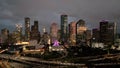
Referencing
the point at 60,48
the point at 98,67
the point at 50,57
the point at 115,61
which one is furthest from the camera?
the point at 60,48

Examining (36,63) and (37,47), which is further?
(37,47)

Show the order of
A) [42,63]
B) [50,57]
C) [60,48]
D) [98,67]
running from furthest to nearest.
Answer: [60,48] → [50,57] → [42,63] → [98,67]

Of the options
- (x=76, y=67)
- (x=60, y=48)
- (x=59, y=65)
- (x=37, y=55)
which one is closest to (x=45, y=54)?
(x=37, y=55)

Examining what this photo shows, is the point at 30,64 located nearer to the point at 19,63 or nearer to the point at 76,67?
the point at 19,63

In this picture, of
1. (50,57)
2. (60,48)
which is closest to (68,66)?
(50,57)

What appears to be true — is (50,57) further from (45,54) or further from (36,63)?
(36,63)

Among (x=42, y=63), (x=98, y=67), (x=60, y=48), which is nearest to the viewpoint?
(x=98, y=67)

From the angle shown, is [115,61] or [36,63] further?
[36,63]

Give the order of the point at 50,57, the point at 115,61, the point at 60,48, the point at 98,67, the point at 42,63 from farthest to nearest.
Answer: the point at 60,48, the point at 50,57, the point at 42,63, the point at 115,61, the point at 98,67
